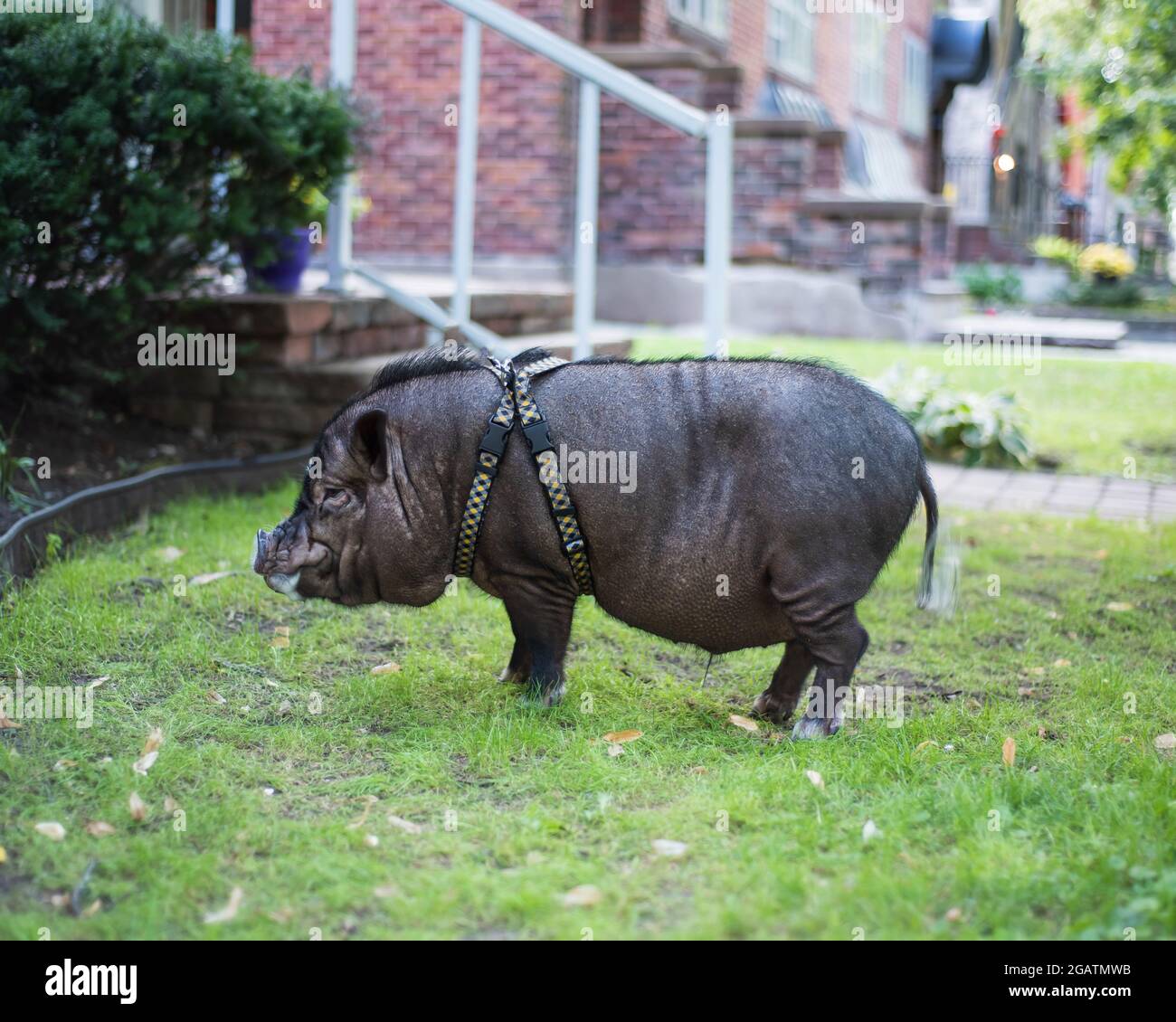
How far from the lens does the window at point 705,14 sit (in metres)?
13.6

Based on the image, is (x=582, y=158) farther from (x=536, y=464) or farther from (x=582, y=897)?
(x=582, y=897)

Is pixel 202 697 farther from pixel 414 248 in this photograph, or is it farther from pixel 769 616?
pixel 414 248

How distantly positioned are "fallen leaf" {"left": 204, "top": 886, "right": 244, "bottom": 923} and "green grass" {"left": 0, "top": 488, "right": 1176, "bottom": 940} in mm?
18

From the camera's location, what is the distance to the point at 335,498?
384cm

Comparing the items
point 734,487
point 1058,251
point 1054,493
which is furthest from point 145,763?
point 1058,251

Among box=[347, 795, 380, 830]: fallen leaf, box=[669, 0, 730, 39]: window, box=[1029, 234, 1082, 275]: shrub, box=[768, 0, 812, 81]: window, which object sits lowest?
box=[347, 795, 380, 830]: fallen leaf

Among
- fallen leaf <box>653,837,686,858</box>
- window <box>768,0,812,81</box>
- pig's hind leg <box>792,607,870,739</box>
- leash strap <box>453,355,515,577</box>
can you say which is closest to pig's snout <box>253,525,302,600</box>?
leash strap <box>453,355,515,577</box>

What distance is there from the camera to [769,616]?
3.77 m

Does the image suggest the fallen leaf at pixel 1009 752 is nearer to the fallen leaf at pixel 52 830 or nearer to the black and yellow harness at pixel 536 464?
the black and yellow harness at pixel 536 464

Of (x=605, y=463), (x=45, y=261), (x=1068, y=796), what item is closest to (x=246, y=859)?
(x=605, y=463)

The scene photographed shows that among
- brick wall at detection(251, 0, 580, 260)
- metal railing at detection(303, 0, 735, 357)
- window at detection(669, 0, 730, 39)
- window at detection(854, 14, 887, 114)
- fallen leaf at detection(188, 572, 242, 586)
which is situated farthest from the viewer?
window at detection(854, 14, 887, 114)

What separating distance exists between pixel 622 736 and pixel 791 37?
1537 cm

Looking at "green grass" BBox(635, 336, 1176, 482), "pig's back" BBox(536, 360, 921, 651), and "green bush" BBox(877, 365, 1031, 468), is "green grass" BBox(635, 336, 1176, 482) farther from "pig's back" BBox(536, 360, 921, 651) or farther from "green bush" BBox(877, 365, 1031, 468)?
"pig's back" BBox(536, 360, 921, 651)

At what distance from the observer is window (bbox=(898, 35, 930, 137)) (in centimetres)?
2228
